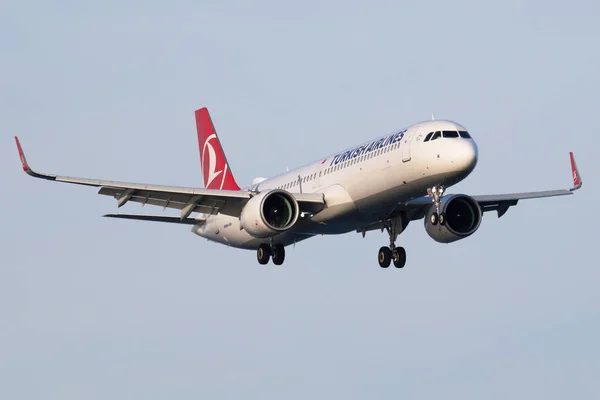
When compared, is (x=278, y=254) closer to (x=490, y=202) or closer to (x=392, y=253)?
(x=392, y=253)

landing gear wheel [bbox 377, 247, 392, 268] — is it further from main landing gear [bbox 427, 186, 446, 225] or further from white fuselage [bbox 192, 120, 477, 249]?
main landing gear [bbox 427, 186, 446, 225]

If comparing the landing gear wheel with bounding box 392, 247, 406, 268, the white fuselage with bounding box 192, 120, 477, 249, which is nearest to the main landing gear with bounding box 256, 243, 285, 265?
the white fuselage with bounding box 192, 120, 477, 249

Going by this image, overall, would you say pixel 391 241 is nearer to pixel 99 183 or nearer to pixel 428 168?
pixel 428 168

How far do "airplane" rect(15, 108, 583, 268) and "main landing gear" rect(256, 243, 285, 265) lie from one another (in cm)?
4

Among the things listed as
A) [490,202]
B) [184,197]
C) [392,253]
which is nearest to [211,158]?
[184,197]

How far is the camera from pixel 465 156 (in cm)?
4959

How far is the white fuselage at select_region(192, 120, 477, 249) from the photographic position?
164 feet

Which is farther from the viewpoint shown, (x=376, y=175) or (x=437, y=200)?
(x=376, y=175)

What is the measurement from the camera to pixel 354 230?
186ft

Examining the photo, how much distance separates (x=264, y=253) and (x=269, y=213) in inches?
156

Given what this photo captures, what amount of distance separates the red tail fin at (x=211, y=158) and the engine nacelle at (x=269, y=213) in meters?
10.4

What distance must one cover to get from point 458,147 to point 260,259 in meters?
11.7

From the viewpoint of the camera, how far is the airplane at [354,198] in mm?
50531

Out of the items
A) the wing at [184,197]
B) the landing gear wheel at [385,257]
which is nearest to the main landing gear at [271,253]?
the wing at [184,197]
